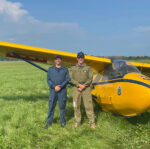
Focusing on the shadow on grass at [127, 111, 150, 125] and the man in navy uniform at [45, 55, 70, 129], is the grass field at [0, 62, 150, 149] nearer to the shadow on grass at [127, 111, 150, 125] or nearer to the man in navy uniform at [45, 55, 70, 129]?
the shadow on grass at [127, 111, 150, 125]

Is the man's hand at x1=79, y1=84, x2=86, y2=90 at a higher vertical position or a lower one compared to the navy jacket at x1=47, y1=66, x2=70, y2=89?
lower

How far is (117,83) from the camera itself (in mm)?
4547

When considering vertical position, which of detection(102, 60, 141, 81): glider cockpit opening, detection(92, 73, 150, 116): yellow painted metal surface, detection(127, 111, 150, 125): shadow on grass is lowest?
A: detection(127, 111, 150, 125): shadow on grass

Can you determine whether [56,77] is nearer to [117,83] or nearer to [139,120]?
[117,83]

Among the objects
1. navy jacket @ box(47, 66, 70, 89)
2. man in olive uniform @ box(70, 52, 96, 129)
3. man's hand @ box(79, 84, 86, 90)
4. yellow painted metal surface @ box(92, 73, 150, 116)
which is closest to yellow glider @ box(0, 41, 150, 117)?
yellow painted metal surface @ box(92, 73, 150, 116)

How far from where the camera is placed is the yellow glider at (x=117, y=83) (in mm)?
3809

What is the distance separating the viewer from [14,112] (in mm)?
5816

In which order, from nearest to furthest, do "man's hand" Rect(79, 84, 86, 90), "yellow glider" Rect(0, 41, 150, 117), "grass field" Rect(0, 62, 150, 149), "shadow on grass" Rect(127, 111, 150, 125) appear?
"grass field" Rect(0, 62, 150, 149) < "yellow glider" Rect(0, 41, 150, 117) < "man's hand" Rect(79, 84, 86, 90) < "shadow on grass" Rect(127, 111, 150, 125)

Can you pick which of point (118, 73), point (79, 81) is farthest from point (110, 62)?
point (79, 81)

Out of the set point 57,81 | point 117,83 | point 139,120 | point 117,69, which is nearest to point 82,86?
point 57,81

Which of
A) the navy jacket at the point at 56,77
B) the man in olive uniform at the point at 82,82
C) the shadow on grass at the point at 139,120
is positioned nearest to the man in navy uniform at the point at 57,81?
the navy jacket at the point at 56,77

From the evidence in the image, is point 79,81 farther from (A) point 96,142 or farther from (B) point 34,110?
(B) point 34,110

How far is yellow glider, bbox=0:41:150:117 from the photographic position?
12.5ft

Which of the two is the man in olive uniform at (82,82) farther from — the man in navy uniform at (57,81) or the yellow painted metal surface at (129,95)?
the yellow painted metal surface at (129,95)
